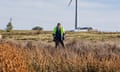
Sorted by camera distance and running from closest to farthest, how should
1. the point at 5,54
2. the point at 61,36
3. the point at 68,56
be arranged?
the point at 5,54 → the point at 68,56 → the point at 61,36

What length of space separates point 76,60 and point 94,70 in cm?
90

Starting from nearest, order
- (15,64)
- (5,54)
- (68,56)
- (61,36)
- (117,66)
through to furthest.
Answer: (15,64) → (5,54) → (117,66) → (68,56) → (61,36)

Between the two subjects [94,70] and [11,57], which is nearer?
[11,57]

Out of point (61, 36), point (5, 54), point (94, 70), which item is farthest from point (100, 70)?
point (61, 36)

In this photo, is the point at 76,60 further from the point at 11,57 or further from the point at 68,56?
the point at 11,57

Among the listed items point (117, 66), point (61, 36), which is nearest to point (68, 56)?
point (117, 66)

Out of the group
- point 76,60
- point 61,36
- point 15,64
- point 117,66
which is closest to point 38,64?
point 76,60

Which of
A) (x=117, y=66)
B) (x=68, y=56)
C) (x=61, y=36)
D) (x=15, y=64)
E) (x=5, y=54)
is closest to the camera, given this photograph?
(x=15, y=64)

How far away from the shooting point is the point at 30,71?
58.8 ft

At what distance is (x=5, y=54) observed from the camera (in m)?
17.4

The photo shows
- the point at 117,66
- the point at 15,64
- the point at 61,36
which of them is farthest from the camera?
the point at 61,36

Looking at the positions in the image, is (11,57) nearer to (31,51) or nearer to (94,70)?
(94,70)

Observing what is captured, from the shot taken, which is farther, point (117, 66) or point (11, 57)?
point (117, 66)

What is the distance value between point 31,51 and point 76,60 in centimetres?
284
